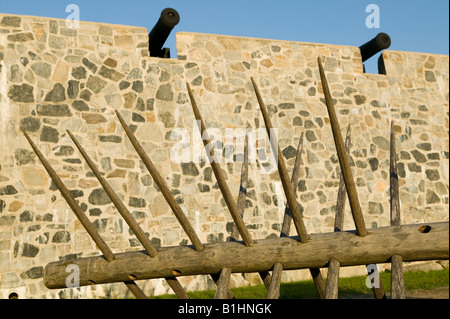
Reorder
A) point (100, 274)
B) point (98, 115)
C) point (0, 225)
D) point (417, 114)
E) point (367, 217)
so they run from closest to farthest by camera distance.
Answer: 1. point (100, 274)
2. point (0, 225)
3. point (98, 115)
4. point (367, 217)
5. point (417, 114)

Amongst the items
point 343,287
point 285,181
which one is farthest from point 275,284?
point 343,287

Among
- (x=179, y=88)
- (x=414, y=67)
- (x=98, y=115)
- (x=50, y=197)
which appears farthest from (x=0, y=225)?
(x=414, y=67)

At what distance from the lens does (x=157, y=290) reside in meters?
7.56

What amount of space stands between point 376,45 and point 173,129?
12.8 ft

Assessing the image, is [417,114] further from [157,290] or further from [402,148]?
[157,290]

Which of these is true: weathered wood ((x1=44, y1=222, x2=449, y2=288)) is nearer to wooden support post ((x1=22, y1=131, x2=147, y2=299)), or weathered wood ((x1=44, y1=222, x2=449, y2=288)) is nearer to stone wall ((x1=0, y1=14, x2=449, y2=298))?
wooden support post ((x1=22, y1=131, x2=147, y2=299))

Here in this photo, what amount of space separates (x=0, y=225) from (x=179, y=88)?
10.5 ft

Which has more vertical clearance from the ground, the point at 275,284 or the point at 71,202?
the point at 71,202

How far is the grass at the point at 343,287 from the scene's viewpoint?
23.1 ft

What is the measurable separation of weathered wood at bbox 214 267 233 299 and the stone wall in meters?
4.41

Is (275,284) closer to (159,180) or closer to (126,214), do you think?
(159,180)

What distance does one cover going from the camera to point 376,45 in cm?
935

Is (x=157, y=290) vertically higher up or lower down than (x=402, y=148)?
lower down

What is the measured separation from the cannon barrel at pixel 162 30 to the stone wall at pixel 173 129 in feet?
0.68
